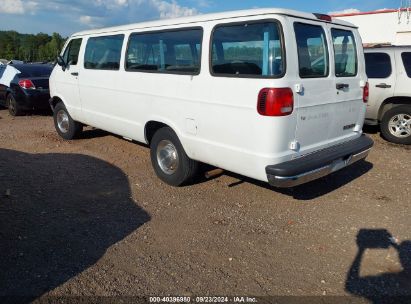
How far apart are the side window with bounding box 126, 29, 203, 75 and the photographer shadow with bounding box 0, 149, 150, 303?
1.71m

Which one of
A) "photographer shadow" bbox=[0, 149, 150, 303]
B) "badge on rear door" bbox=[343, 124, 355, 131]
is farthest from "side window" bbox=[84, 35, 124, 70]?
"badge on rear door" bbox=[343, 124, 355, 131]

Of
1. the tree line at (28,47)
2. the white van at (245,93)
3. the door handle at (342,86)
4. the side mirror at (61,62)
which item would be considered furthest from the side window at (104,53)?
the tree line at (28,47)

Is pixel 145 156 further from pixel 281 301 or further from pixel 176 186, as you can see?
pixel 281 301

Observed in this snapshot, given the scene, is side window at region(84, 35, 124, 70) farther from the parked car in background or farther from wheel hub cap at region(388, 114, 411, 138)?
wheel hub cap at region(388, 114, 411, 138)

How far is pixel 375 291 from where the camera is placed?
123 inches

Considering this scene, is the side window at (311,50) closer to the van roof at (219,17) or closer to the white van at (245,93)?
the white van at (245,93)

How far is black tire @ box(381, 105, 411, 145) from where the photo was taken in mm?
7688

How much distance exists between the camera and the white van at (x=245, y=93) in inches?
151

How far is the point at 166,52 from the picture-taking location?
503 cm

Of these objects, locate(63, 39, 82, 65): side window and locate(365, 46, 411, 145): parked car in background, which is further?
locate(365, 46, 411, 145): parked car in background

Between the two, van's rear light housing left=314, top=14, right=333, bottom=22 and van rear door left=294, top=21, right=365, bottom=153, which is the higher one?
van's rear light housing left=314, top=14, right=333, bottom=22

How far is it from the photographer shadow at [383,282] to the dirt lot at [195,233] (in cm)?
1

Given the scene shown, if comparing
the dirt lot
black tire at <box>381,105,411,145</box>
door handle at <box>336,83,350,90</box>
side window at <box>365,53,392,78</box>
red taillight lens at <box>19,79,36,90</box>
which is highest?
side window at <box>365,53,392,78</box>

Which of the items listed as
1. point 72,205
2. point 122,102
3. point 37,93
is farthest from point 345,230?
point 37,93
